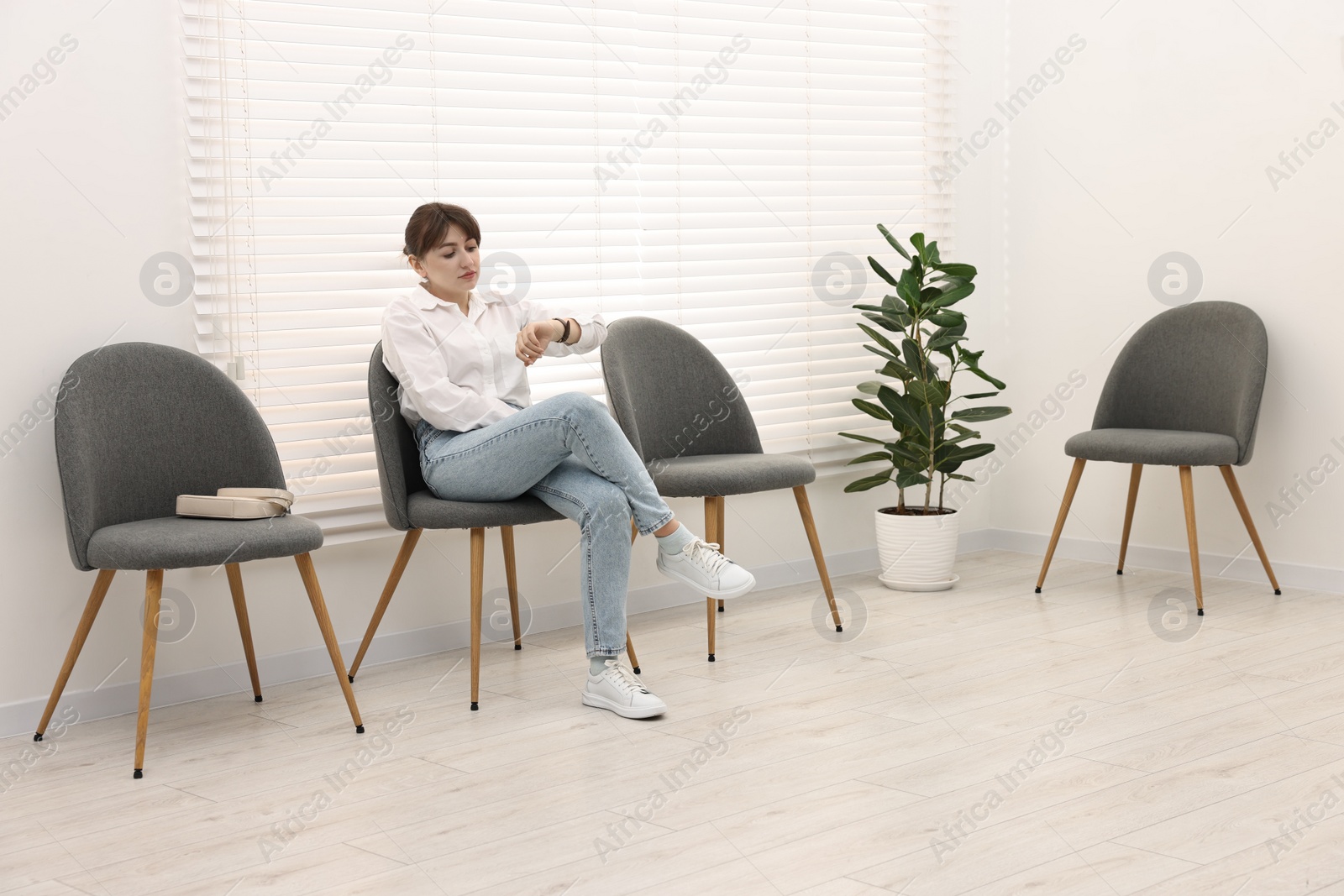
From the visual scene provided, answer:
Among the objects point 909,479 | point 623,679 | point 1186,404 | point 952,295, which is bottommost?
point 623,679

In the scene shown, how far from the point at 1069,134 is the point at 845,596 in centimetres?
191

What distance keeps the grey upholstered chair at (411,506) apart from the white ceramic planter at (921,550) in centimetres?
126

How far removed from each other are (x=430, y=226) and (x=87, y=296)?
80cm

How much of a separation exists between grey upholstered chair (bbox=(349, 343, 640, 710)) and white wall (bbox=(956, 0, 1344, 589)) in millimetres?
2168

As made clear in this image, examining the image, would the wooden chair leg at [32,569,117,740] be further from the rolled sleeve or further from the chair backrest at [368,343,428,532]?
the rolled sleeve

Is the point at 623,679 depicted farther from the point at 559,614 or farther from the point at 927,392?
the point at 927,392

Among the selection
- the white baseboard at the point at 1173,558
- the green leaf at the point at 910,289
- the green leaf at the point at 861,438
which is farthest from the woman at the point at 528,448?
the white baseboard at the point at 1173,558

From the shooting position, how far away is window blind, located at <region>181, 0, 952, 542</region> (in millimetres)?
2984

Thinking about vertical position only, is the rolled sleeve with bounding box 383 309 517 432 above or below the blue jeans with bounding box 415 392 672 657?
above

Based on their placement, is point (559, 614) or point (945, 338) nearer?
point (559, 614)

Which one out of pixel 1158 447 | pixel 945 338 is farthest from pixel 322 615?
pixel 1158 447

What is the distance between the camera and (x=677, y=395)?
3.49 m

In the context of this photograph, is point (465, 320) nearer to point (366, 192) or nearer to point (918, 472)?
point (366, 192)

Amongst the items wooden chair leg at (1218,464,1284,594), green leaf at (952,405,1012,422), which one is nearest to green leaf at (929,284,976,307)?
green leaf at (952,405,1012,422)
